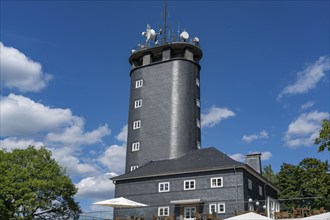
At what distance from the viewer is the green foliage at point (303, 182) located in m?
39.8

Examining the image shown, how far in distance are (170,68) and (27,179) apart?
17.7m

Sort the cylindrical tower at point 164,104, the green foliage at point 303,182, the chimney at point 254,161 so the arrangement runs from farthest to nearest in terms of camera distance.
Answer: the green foliage at point 303,182 → the cylindrical tower at point 164,104 → the chimney at point 254,161

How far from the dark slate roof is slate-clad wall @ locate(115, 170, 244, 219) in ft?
1.56

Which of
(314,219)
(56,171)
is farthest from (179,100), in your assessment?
(314,219)

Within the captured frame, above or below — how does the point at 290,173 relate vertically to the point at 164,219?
above

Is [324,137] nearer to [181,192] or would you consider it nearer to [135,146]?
[181,192]

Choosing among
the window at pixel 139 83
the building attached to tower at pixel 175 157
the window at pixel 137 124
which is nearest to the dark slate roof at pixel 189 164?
the building attached to tower at pixel 175 157

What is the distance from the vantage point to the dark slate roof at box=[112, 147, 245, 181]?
31456 millimetres

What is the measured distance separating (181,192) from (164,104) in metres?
10.2

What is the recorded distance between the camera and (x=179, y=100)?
39.0 meters

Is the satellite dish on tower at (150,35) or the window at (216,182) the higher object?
the satellite dish on tower at (150,35)

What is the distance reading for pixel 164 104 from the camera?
129 ft

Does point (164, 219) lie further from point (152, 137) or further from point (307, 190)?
point (307, 190)

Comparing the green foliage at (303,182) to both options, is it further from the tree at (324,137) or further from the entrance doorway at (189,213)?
the tree at (324,137)
